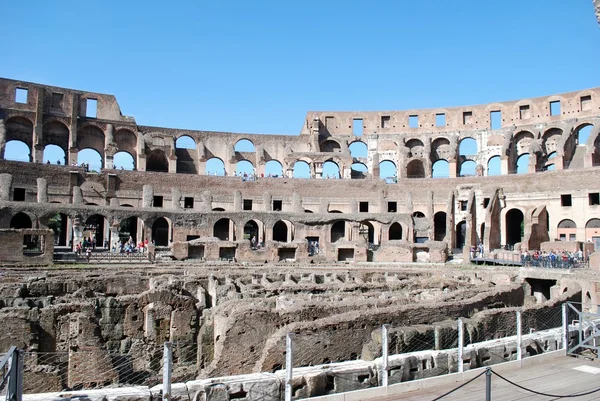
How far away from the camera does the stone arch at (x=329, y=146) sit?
49.2 meters

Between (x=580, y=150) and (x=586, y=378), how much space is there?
134ft

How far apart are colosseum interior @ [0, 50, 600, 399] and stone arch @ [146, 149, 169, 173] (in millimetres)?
498

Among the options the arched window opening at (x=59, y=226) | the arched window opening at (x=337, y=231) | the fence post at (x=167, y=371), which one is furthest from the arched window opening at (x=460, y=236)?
the fence post at (x=167, y=371)

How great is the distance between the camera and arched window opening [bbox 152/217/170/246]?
3891cm

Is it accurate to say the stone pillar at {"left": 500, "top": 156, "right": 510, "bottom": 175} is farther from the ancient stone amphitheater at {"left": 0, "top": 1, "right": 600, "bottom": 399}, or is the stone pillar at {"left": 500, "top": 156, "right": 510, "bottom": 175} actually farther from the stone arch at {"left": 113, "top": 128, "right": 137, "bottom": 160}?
the stone arch at {"left": 113, "top": 128, "right": 137, "bottom": 160}

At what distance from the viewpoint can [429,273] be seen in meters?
25.8

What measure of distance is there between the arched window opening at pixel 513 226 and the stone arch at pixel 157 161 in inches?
1135

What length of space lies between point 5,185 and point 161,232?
11.8 m

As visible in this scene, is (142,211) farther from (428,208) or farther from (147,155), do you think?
(428,208)

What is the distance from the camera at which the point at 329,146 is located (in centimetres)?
4972

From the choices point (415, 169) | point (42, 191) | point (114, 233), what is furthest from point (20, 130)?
point (415, 169)

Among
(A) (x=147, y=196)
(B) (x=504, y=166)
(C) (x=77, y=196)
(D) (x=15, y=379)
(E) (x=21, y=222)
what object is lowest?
(D) (x=15, y=379)

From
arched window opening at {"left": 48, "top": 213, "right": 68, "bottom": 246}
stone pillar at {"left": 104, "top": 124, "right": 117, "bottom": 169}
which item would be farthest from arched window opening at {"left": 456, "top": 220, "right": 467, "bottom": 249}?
arched window opening at {"left": 48, "top": 213, "right": 68, "bottom": 246}

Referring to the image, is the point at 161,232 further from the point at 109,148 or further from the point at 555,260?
the point at 555,260
